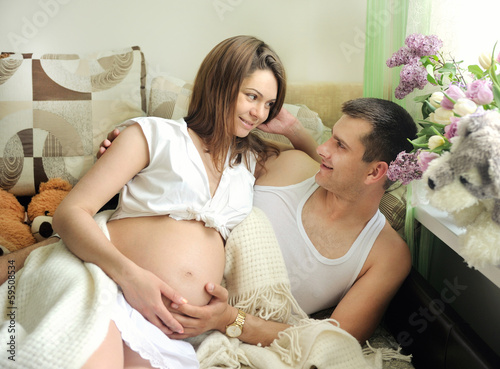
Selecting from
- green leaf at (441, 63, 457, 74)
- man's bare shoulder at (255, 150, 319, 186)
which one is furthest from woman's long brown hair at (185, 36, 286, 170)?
green leaf at (441, 63, 457, 74)

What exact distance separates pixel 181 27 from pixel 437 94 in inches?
52.0

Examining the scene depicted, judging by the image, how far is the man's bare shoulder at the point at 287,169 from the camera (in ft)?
5.17

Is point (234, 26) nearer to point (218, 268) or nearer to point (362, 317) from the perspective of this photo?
point (218, 268)

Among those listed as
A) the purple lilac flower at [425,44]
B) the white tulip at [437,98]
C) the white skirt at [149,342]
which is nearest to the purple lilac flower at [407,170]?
the white tulip at [437,98]

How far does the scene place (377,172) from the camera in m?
1.38

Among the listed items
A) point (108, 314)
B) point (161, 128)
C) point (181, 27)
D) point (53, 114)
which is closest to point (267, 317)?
point (108, 314)

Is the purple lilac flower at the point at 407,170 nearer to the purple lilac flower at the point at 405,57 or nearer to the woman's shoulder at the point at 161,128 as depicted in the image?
the purple lilac flower at the point at 405,57

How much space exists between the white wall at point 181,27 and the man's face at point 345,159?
0.82 m

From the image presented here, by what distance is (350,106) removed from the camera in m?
1.43

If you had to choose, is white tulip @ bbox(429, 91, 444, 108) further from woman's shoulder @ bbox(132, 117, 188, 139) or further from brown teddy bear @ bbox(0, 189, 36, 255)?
brown teddy bear @ bbox(0, 189, 36, 255)

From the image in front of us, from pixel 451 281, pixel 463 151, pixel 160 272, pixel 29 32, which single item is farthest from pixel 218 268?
pixel 29 32

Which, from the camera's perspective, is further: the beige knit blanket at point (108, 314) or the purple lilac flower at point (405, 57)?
the purple lilac flower at point (405, 57)

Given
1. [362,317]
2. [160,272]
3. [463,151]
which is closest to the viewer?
[463,151]

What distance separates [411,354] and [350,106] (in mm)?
736
